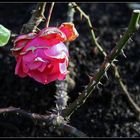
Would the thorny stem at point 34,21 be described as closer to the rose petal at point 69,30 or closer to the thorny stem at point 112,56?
the rose petal at point 69,30

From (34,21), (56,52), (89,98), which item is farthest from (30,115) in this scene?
(89,98)

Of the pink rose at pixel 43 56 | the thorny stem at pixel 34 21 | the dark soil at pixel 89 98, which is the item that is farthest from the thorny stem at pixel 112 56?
the dark soil at pixel 89 98

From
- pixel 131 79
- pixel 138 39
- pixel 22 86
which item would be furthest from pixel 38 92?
pixel 138 39

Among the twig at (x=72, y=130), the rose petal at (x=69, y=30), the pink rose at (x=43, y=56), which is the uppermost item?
the rose petal at (x=69, y=30)

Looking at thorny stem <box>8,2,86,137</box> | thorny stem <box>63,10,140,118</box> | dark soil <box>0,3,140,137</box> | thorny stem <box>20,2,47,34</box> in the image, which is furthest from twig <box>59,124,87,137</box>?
dark soil <box>0,3,140,137</box>

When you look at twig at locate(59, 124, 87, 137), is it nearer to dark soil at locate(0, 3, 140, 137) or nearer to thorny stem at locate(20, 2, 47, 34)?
thorny stem at locate(20, 2, 47, 34)

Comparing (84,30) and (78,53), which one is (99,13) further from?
(78,53)

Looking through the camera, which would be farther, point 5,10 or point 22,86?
point 5,10

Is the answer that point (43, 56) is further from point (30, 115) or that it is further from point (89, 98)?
point (89, 98)
